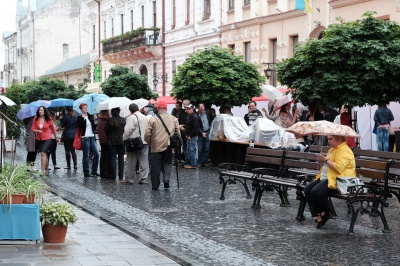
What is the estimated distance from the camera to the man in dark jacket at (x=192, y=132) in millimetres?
25031

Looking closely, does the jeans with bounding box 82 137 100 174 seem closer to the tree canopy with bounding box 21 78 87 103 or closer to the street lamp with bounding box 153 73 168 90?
the street lamp with bounding box 153 73 168 90

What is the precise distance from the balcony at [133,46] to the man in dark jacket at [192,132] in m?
25.4

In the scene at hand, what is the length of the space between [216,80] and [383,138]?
5105 mm

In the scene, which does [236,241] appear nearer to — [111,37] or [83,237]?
[83,237]

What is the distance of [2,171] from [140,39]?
4064cm

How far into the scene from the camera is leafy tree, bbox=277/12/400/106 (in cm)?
2053

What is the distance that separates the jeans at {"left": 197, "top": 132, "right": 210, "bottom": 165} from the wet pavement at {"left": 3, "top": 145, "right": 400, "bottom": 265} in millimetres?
6718

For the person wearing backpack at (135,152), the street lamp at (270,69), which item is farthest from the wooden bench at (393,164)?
the street lamp at (270,69)

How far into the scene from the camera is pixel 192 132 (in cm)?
2508

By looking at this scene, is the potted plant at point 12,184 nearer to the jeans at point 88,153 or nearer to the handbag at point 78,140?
the jeans at point 88,153

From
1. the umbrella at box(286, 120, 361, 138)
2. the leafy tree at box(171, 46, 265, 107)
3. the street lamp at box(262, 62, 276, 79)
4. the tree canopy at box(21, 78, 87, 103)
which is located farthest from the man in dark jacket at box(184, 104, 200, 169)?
the tree canopy at box(21, 78, 87, 103)

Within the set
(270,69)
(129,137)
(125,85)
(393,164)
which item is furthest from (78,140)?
(125,85)

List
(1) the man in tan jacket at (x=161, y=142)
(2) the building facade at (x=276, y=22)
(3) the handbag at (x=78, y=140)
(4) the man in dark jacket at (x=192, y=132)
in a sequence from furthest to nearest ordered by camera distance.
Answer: (2) the building facade at (x=276, y=22) → (4) the man in dark jacket at (x=192, y=132) → (3) the handbag at (x=78, y=140) → (1) the man in tan jacket at (x=161, y=142)

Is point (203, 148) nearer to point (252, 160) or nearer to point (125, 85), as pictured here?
point (252, 160)
